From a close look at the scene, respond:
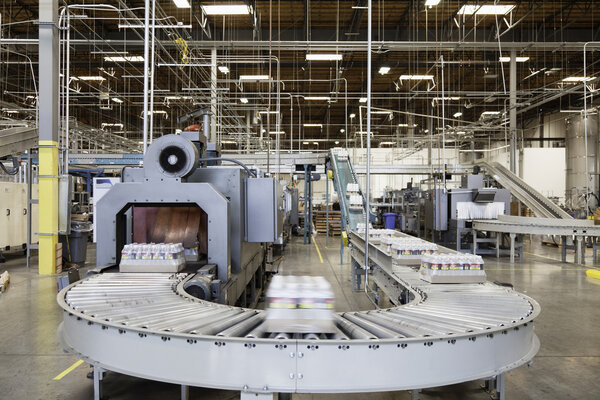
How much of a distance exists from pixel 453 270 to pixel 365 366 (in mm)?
1821

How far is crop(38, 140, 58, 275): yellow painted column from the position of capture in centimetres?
825

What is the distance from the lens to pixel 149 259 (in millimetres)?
3711

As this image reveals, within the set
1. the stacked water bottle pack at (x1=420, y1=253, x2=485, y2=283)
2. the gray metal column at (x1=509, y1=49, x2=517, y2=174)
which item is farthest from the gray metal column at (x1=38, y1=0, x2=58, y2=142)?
the gray metal column at (x1=509, y1=49, x2=517, y2=174)

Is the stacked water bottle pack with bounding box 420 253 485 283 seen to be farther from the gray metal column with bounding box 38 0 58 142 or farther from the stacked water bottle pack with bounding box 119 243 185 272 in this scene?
the gray metal column with bounding box 38 0 58 142

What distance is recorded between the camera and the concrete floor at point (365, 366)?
329cm

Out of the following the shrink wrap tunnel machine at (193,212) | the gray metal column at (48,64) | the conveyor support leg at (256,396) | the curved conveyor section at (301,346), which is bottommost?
the conveyor support leg at (256,396)

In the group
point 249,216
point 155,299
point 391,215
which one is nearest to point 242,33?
point 391,215

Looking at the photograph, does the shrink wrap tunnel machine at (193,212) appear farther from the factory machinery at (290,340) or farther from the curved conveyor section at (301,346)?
the curved conveyor section at (301,346)

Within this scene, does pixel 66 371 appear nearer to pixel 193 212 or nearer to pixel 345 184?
pixel 193 212

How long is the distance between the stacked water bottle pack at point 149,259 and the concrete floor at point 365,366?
3.11ft

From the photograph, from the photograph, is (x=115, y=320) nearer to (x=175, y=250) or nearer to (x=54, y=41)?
(x=175, y=250)

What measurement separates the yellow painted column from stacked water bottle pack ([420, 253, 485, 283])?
7792 millimetres

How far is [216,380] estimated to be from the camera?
1.99 meters

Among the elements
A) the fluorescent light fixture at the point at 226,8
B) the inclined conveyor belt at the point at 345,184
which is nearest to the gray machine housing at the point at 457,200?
the inclined conveyor belt at the point at 345,184
